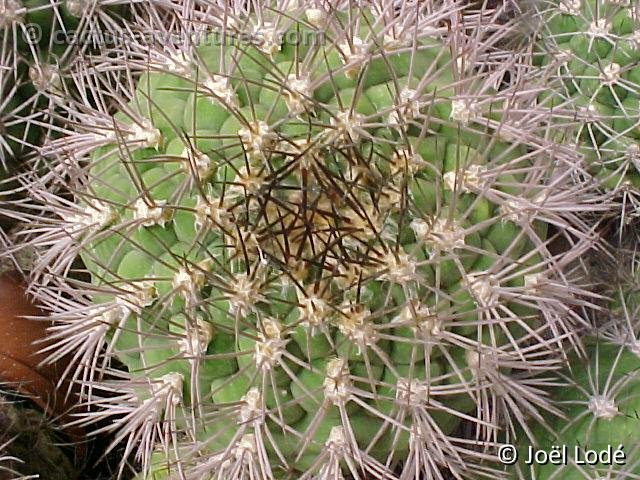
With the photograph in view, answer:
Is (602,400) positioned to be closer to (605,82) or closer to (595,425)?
(595,425)

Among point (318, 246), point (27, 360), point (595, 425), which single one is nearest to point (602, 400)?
point (595, 425)

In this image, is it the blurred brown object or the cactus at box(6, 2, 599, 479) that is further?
the blurred brown object

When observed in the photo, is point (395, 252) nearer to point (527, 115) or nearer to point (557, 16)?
point (527, 115)

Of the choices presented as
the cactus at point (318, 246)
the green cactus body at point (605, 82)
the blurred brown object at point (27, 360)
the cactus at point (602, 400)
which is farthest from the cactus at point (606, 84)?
the blurred brown object at point (27, 360)

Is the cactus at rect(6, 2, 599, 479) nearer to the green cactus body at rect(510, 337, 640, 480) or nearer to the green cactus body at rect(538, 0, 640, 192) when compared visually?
the green cactus body at rect(510, 337, 640, 480)

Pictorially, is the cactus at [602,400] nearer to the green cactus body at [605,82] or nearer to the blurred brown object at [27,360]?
the green cactus body at [605,82]

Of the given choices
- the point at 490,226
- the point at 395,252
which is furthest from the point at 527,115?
the point at 395,252

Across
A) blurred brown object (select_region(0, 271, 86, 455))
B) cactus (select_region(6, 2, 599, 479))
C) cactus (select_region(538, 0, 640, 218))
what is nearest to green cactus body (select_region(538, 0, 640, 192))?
cactus (select_region(538, 0, 640, 218))
